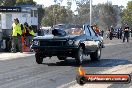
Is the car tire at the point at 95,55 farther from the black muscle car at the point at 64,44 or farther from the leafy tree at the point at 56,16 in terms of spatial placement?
the leafy tree at the point at 56,16

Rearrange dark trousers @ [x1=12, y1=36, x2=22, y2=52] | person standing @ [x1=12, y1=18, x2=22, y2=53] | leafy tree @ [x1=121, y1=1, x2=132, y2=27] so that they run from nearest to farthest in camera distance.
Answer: person standing @ [x1=12, y1=18, x2=22, y2=53]
dark trousers @ [x1=12, y1=36, x2=22, y2=52]
leafy tree @ [x1=121, y1=1, x2=132, y2=27]

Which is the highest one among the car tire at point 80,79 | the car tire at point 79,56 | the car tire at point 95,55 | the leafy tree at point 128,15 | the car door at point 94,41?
the leafy tree at point 128,15

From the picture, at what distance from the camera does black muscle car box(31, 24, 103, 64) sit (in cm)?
1343

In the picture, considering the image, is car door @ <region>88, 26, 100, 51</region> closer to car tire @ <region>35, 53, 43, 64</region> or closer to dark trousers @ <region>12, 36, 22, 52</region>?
car tire @ <region>35, 53, 43, 64</region>

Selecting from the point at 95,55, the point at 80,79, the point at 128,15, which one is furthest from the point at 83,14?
the point at 80,79

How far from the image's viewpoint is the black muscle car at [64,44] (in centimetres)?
1343

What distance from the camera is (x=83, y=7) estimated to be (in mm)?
120938

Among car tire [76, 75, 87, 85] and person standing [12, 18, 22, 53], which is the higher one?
car tire [76, 75, 87, 85]

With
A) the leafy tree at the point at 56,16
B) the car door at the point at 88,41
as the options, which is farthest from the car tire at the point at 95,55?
the leafy tree at the point at 56,16

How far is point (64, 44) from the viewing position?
13.4 metres

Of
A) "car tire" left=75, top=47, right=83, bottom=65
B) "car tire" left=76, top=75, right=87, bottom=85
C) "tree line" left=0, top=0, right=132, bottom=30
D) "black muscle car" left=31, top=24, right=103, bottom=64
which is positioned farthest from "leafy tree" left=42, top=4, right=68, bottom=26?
"car tire" left=76, top=75, right=87, bottom=85

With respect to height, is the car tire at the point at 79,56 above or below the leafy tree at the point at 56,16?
below

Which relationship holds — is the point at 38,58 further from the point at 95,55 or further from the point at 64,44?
the point at 95,55

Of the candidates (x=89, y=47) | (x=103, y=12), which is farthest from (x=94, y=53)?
(x=103, y=12)
